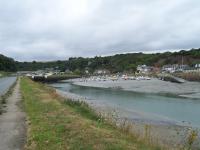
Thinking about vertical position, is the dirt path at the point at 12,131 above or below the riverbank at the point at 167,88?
above

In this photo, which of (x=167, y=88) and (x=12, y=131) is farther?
(x=167, y=88)

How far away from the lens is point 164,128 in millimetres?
20625

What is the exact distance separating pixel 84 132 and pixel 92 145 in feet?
6.45

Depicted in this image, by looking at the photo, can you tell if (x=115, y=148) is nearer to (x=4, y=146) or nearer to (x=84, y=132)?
(x=84, y=132)

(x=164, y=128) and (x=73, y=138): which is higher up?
(x=73, y=138)

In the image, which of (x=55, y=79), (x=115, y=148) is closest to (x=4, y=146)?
(x=115, y=148)

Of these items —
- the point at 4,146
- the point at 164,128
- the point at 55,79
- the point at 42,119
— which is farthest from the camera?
the point at 55,79

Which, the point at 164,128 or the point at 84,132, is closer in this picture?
the point at 84,132

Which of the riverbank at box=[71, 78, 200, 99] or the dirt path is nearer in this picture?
the dirt path

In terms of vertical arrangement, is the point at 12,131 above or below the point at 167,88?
above

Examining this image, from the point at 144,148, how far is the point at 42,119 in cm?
698

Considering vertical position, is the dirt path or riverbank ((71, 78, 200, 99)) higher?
the dirt path

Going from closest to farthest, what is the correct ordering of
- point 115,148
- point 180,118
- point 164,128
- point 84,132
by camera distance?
point 115,148 < point 84,132 < point 164,128 < point 180,118

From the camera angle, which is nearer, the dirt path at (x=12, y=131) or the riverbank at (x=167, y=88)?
the dirt path at (x=12, y=131)
